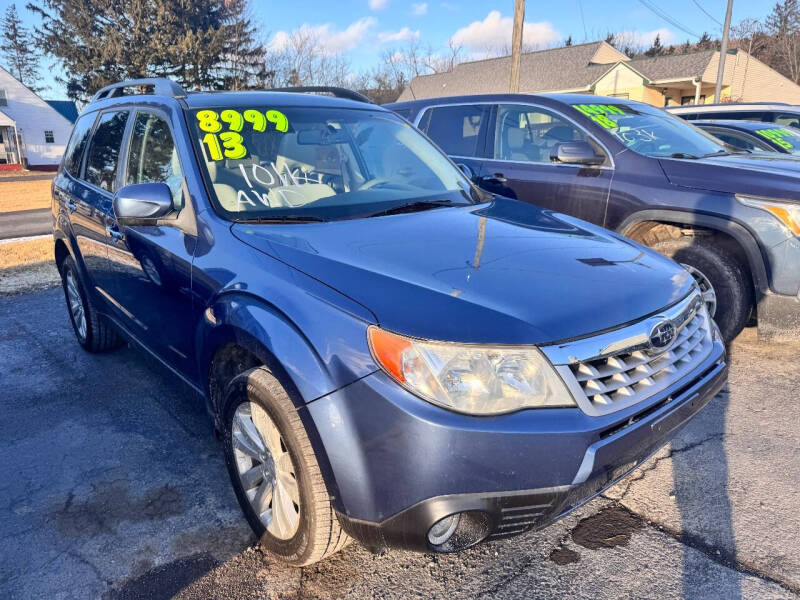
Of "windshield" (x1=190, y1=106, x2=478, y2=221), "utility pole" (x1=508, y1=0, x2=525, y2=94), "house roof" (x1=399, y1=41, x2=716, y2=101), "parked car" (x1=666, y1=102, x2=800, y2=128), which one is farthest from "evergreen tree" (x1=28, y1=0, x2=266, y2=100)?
"windshield" (x1=190, y1=106, x2=478, y2=221)

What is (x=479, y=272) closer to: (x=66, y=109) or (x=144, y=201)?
(x=144, y=201)

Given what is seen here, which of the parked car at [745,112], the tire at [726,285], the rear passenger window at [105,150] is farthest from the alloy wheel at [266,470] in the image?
the parked car at [745,112]

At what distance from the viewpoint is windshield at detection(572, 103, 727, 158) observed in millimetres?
4719

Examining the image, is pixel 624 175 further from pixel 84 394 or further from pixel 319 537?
pixel 84 394

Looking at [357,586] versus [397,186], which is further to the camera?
[397,186]

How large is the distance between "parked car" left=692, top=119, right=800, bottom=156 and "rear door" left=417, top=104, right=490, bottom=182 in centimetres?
367

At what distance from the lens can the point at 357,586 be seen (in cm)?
224

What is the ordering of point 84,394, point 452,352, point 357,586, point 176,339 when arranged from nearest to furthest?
point 452,352 → point 357,586 → point 176,339 → point 84,394

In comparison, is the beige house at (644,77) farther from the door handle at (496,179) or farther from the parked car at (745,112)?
the door handle at (496,179)

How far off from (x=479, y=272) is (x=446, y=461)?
2.40 feet

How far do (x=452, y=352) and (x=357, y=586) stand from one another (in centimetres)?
105

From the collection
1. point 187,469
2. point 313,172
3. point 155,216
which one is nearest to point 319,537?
point 187,469

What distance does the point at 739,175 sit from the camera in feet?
13.1

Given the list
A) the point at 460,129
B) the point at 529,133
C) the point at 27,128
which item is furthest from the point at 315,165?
the point at 27,128
